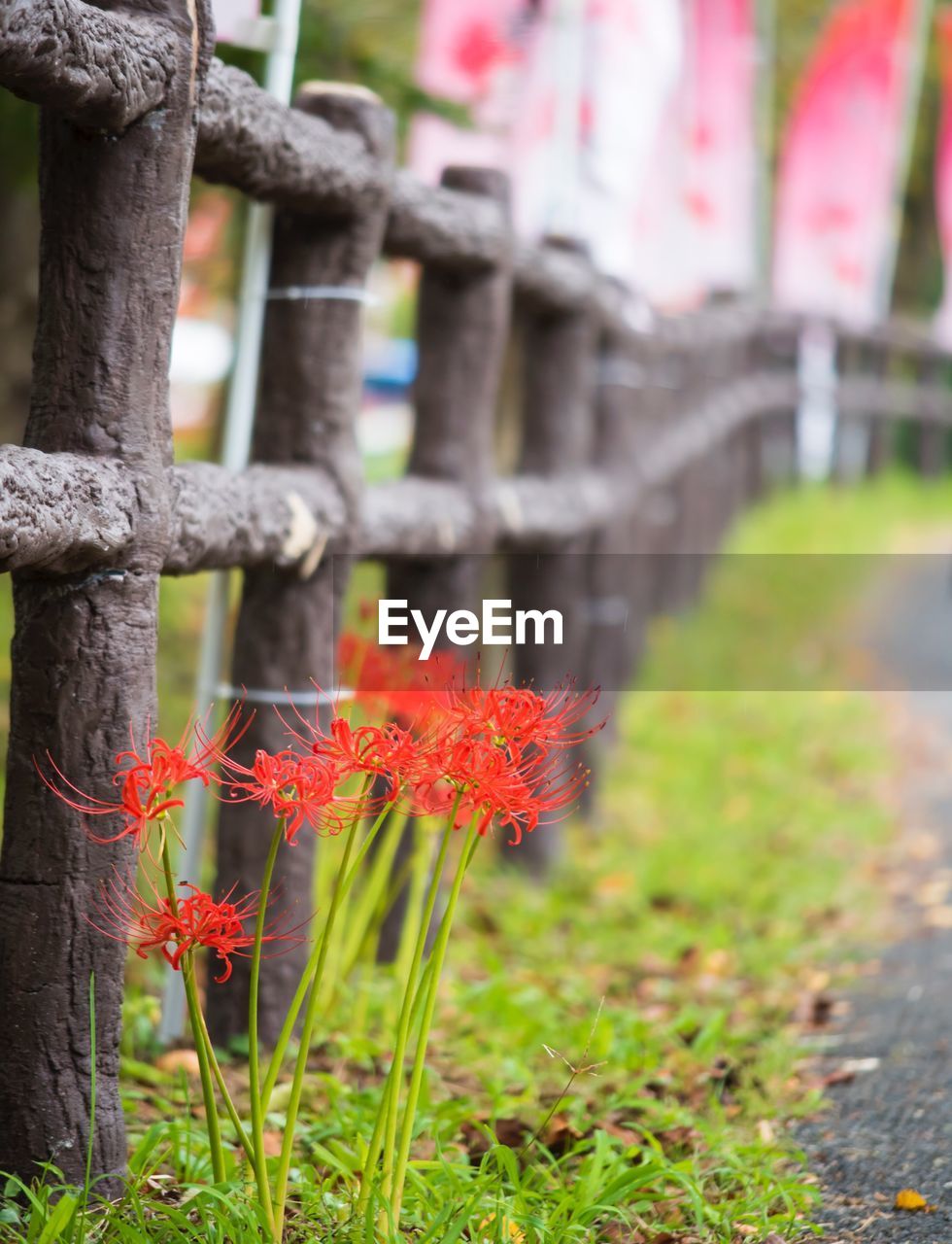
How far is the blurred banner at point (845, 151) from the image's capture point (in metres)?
10.5

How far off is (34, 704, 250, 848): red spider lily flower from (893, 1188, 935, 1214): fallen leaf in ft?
3.87

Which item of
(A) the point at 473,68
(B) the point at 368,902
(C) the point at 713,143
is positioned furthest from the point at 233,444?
(C) the point at 713,143

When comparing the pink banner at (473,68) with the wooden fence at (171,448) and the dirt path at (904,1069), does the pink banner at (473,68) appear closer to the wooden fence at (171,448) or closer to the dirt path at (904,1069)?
the wooden fence at (171,448)

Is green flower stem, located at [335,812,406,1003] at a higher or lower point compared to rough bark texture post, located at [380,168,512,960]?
lower

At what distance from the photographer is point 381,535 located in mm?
3193

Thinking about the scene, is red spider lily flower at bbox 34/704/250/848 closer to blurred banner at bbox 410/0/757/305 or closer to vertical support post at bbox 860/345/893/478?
blurred banner at bbox 410/0/757/305

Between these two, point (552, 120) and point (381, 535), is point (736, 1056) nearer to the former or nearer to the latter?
point (381, 535)

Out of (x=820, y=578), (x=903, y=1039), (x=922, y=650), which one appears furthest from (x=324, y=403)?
(x=820, y=578)

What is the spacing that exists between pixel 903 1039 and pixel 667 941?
1.01 metres

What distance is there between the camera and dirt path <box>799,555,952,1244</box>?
7.63 ft

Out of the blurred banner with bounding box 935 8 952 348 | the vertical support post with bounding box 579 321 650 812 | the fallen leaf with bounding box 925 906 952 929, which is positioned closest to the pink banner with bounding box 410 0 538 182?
the vertical support post with bounding box 579 321 650 812

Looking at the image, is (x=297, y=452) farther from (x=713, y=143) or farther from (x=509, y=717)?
(x=713, y=143)

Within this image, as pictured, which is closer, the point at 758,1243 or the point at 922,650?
the point at 758,1243

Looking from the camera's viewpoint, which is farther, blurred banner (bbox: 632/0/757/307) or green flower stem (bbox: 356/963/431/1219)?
blurred banner (bbox: 632/0/757/307)
